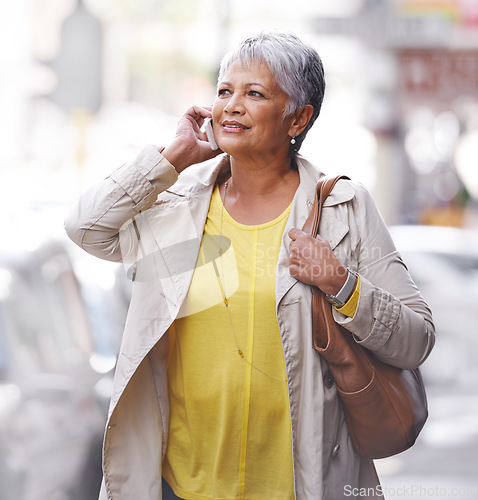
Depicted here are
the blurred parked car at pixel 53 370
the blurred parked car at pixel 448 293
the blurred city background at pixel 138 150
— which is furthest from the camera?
the blurred parked car at pixel 448 293

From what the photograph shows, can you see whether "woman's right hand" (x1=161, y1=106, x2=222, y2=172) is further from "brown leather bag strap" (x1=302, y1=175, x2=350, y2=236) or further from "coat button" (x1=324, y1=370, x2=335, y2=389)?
"coat button" (x1=324, y1=370, x2=335, y2=389)

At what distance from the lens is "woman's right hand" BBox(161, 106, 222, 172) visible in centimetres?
225

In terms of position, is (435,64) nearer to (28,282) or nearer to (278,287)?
(28,282)

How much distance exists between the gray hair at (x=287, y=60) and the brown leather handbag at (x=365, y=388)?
248 mm

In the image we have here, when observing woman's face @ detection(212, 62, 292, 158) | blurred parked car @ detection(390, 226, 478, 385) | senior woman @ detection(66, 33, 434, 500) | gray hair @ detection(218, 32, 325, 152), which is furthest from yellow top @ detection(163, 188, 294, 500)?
blurred parked car @ detection(390, 226, 478, 385)

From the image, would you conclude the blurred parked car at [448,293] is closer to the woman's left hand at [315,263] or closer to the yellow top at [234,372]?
the yellow top at [234,372]

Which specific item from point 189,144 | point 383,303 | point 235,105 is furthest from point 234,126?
point 383,303

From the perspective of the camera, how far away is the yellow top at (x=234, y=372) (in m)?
2.15

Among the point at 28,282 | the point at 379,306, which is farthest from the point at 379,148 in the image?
the point at 379,306

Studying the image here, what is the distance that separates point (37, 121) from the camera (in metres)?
22.5

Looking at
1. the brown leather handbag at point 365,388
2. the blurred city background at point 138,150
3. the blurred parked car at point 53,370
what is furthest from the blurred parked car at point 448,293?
the brown leather handbag at point 365,388

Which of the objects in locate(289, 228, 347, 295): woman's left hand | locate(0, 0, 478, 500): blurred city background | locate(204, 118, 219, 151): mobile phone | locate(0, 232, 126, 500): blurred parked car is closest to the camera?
locate(289, 228, 347, 295): woman's left hand

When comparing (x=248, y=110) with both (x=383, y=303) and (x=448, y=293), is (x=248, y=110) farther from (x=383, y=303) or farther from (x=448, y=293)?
(x=448, y=293)

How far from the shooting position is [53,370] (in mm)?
3195
